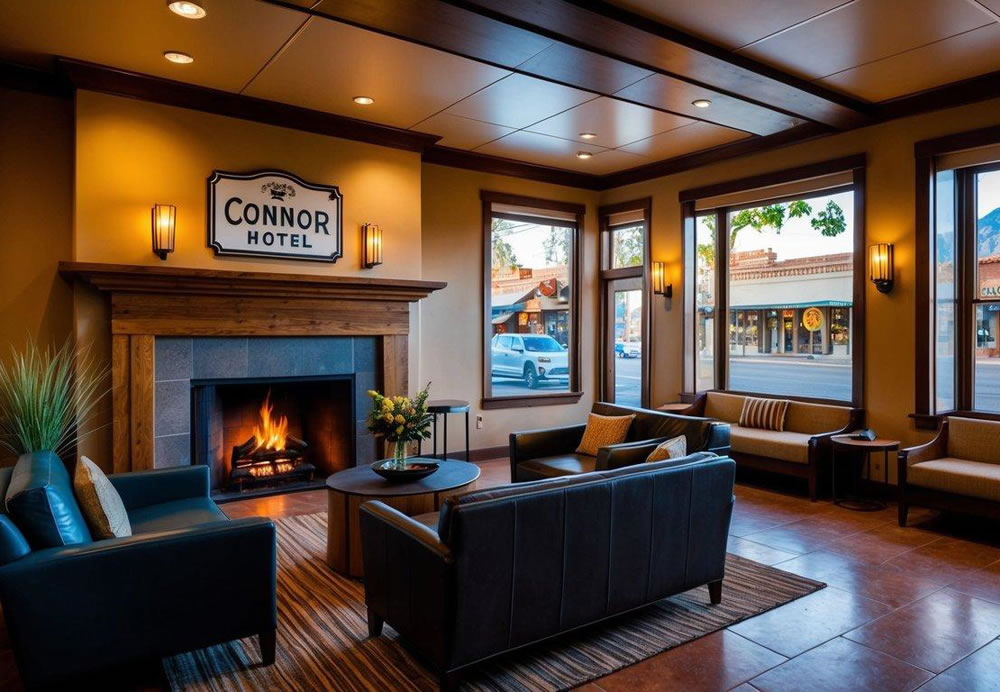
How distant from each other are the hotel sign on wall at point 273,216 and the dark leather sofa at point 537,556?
3.00m

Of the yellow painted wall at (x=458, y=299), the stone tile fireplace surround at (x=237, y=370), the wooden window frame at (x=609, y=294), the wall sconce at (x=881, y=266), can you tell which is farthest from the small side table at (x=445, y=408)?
the wall sconce at (x=881, y=266)

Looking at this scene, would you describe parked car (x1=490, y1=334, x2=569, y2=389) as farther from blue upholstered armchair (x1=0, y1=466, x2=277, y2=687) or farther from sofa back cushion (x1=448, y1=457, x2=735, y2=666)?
blue upholstered armchair (x1=0, y1=466, x2=277, y2=687)

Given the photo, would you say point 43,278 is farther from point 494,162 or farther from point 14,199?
point 494,162

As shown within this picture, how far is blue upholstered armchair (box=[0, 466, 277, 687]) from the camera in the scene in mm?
2236

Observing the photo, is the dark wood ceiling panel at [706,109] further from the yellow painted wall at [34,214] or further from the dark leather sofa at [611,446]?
the yellow painted wall at [34,214]

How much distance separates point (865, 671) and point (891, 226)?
3.86 meters

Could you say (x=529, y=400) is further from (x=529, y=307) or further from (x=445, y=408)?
(x=445, y=408)

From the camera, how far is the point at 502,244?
709 cm

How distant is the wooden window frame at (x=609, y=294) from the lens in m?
7.16

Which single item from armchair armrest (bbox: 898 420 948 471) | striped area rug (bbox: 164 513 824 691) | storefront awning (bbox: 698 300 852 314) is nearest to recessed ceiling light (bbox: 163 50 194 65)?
striped area rug (bbox: 164 513 824 691)

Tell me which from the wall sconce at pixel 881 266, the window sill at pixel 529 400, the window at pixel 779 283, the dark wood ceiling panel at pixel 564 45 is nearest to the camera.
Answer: the dark wood ceiling panel at pixel 564 45

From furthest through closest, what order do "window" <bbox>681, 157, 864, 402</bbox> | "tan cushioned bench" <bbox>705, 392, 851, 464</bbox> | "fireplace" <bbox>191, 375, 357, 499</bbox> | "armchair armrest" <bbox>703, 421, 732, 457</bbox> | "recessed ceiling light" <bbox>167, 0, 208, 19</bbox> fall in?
"window" <bbox>681, 157, 864, 402</bbox> < "fireplace" <bbox>191, 375, 357, 499</bbox> < "tan cushioned bench" <bbox>705, 392, 851, 464</bbox> < "armchair armrest" <bbox>703, 421, 732, 457</bbox> < "recessed ceiling light" <bbox>167, 0, 208, 19</bbox>

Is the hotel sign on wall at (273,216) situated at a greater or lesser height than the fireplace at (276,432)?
greater

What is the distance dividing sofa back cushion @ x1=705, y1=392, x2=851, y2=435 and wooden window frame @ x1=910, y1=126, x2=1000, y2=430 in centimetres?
56
